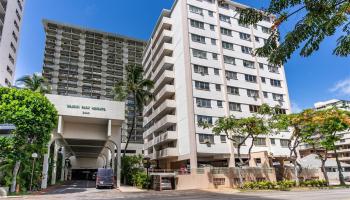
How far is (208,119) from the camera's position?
141ft

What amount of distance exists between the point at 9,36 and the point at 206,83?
130 ft

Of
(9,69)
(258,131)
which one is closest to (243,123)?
(258,131)

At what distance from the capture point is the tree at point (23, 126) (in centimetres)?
2492

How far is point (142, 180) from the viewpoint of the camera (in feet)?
112

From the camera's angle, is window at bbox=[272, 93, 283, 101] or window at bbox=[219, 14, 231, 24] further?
window at bbox=[219, 14, 231, 24]

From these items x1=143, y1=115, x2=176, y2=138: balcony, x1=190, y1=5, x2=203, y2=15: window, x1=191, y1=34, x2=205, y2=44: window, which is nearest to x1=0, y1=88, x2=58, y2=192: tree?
x1=143, y1=115, x2=176, y2=138: balcony

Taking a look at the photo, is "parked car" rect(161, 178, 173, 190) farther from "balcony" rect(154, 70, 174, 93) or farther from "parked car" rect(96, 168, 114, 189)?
"balcony" rect(154, 70, 174, 93)

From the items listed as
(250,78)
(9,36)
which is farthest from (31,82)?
(250,78)

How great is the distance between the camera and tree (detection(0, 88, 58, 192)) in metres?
24.9

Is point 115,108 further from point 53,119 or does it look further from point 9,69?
point 9,69

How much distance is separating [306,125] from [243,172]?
9.88 m

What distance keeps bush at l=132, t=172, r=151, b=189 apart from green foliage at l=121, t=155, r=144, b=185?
2.13 meters

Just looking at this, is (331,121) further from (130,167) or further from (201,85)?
(130,167)

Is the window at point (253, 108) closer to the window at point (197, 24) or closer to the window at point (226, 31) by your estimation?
the window at point (226, 31)
